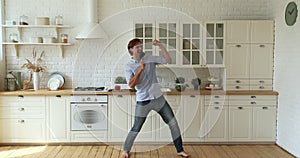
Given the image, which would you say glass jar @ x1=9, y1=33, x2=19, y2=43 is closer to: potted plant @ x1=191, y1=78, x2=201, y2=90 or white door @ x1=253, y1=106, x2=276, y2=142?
potted plant @ x1=191, y1=78, x2=201, y2=90

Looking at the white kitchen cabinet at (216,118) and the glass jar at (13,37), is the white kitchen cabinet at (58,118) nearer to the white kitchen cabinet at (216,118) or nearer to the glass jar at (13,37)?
the glass jar at (13,37)

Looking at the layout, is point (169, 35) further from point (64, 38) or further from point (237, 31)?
point (64, 38)

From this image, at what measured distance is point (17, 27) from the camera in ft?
18.0

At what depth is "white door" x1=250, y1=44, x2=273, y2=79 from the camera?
5301 millimetres

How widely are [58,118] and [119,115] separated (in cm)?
85

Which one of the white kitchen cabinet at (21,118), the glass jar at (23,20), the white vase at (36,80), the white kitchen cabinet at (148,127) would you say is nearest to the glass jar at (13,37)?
the glass jar at (23,20)

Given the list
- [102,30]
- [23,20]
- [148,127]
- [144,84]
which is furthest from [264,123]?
[23,20]

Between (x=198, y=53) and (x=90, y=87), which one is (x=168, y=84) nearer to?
(x=198, y=53)

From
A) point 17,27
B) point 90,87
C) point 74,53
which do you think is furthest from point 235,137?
point 17,27

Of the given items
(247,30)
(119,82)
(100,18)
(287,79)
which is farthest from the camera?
(100,18)

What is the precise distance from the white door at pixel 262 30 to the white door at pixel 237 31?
0.09 metres

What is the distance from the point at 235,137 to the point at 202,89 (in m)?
0.84

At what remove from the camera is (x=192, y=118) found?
17.0ft

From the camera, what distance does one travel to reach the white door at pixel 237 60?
5297mm
